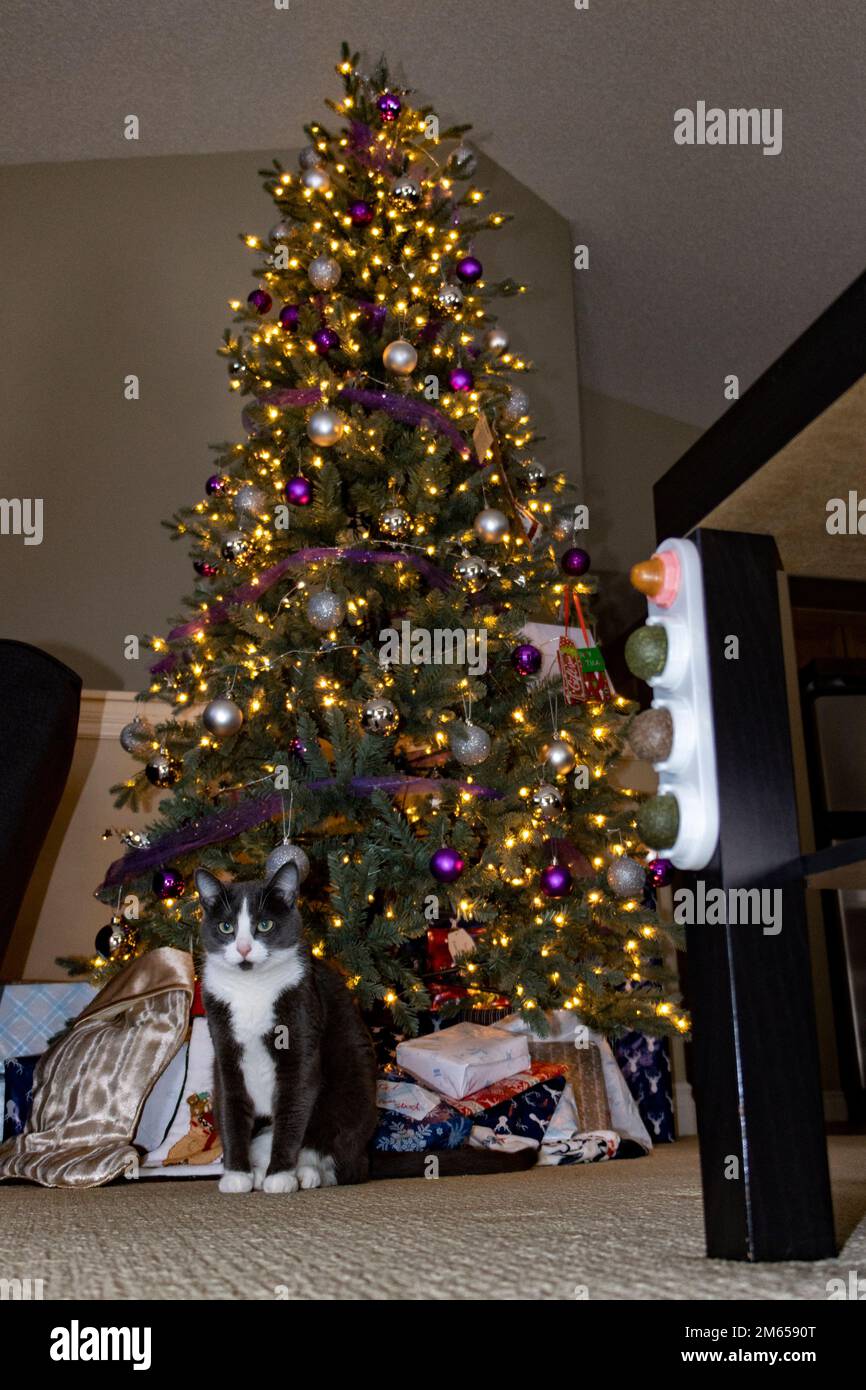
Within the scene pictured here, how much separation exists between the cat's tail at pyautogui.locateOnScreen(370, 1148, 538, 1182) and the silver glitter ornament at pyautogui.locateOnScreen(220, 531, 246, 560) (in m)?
1.21

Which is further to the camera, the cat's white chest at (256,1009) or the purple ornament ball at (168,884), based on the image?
the purple ornament ball at (168,884)

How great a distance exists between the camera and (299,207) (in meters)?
2.62

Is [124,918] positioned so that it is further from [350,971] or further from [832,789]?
[832,789]

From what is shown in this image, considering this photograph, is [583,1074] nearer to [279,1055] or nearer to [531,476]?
[279,1055]

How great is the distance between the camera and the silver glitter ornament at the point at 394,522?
7.14 ft

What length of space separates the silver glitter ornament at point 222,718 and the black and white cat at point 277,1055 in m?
0.51

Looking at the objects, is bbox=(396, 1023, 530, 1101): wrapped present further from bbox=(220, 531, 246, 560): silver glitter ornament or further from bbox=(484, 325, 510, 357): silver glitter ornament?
bbox=(484, 325, 510, 357): silver glitter ornament

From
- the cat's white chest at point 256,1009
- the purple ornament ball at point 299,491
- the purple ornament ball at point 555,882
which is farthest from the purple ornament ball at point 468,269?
the cat's white chest at point 256,1009

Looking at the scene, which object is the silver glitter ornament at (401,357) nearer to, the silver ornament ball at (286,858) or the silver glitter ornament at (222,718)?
the silver glitter ornament at (222,718)

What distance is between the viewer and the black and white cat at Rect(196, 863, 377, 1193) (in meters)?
1.43

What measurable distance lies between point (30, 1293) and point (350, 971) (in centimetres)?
124

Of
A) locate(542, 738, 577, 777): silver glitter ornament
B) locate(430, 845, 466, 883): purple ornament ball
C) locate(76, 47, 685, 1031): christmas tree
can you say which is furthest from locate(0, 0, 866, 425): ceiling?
locate(430, 845, 466, 883): purple ornament ball

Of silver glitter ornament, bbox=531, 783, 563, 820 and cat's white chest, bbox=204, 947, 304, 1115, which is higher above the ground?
silver glitter ornament, bbox=531, 783, 563, 820
